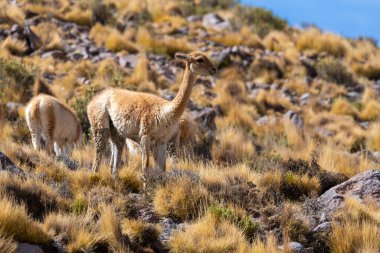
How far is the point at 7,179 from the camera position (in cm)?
798

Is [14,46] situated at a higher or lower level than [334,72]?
lower

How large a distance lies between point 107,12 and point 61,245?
1947 cm

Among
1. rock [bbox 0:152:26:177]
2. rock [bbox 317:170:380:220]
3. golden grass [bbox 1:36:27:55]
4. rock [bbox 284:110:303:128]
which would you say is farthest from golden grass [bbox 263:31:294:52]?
rock [bbox 0:152:26:177]

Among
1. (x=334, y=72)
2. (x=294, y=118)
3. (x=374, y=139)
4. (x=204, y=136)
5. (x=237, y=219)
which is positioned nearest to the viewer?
(x=237, y=219)

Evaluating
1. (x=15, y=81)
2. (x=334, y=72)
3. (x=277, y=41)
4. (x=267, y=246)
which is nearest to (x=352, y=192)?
(x=267, y=246)

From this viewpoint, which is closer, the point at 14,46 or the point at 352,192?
the point at 352,192

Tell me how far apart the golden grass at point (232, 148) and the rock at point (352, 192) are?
376 cm

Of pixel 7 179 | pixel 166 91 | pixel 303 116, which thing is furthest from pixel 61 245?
pixel 303 116

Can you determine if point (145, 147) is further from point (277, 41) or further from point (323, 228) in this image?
point (277, 41)

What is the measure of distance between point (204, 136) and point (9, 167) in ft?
21.6

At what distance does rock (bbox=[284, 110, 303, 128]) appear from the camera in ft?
58.1

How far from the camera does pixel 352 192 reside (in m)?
9.23

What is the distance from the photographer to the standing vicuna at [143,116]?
9.05 m

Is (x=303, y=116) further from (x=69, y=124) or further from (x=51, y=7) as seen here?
(x=51, y=7)
